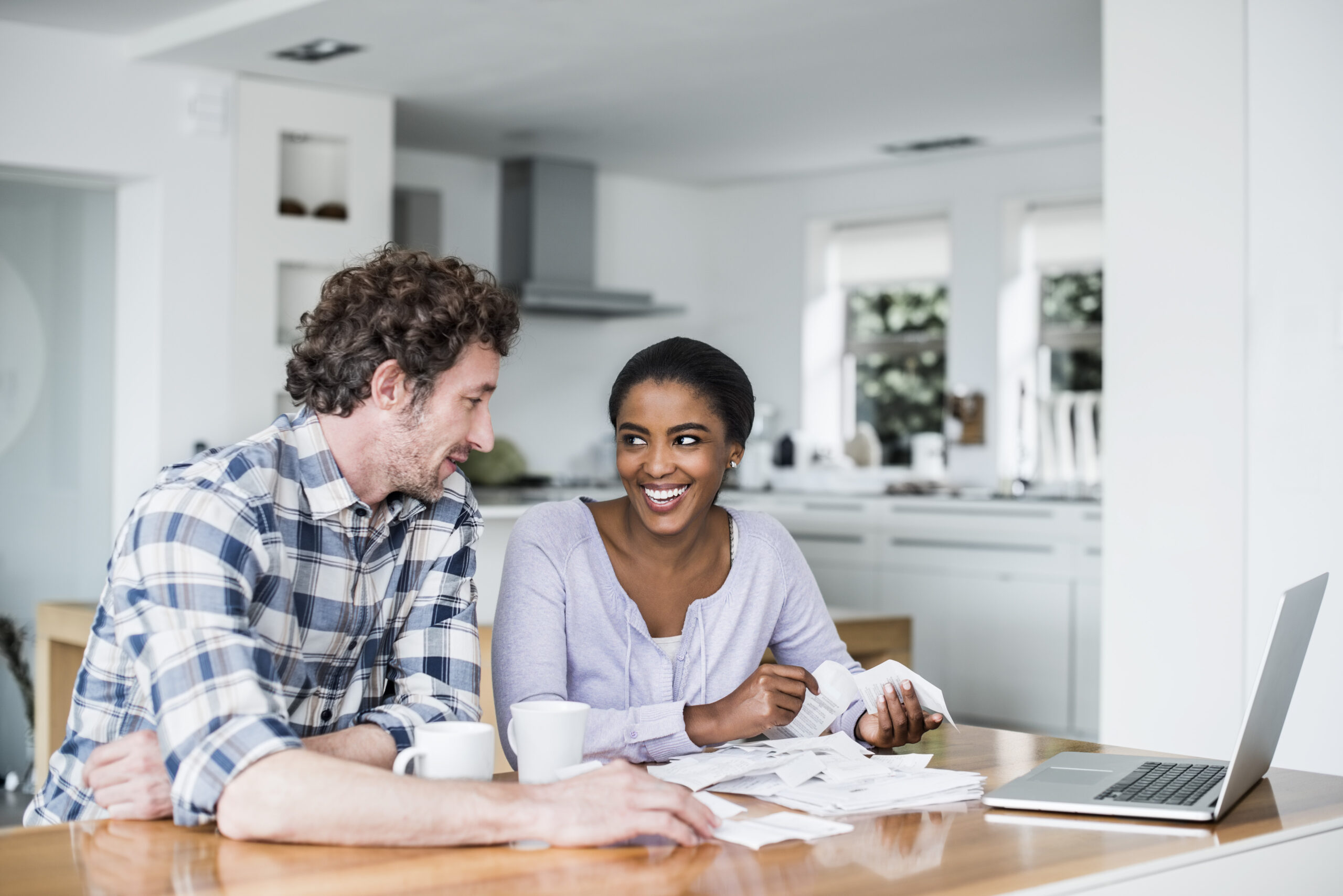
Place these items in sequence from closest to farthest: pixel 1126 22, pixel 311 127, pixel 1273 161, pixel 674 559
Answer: pixel 674 559 → pixel 1273 161 → pixel 1126 22 → pixel 311 127

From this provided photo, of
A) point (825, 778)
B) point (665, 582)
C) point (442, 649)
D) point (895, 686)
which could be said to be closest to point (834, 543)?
point (665, 582)

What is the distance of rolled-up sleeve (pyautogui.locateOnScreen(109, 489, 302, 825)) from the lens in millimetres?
1246

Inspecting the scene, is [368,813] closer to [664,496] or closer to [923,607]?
[664,496]

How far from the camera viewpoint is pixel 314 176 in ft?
17.5

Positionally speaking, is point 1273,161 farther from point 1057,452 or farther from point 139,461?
point 139,461

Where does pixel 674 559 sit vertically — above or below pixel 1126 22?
below

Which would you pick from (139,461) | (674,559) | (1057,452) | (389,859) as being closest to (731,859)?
(389,859)

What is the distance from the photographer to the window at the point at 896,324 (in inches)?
264

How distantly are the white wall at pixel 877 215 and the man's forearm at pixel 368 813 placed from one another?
212 inches

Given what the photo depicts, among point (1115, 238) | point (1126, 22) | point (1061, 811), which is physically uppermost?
point (1126, 22)

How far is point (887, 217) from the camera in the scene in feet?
22.5

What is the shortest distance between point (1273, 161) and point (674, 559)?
1.82 meters

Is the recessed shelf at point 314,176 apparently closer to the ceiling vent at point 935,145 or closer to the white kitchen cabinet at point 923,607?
the ceiling vent at point 935,145

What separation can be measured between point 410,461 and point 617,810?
0.54 meters
